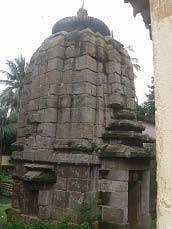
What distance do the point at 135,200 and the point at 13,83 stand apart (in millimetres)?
27009

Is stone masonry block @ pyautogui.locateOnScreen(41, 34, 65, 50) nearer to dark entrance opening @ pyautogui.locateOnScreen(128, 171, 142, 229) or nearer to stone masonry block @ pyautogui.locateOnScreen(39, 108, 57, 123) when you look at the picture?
stone masonry block @ pyautogui.locateOnScreen(39, 108, 57, 123)

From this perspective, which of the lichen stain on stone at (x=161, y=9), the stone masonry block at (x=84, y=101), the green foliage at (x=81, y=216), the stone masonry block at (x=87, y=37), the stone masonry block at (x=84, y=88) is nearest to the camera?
the lichen stain on stone at (x=161, y=9)

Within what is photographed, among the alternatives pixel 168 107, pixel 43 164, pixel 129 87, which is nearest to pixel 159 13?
pixel 168 107

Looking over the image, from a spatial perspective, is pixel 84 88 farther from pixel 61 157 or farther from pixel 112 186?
pixel 112 186

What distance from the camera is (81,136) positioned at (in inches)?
273

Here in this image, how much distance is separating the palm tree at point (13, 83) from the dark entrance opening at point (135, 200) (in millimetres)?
24820

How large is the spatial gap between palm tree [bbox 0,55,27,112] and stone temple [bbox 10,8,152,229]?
23941 mm

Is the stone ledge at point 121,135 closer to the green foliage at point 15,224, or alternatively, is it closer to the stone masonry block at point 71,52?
the stone masonry block at point 71,52

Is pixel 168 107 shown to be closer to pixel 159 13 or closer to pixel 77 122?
pixel 159 13

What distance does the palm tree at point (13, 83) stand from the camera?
31844mm

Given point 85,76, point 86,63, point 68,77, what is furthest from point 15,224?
point 86,63

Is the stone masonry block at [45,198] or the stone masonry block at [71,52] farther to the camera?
the stone masonry block at [71,52]

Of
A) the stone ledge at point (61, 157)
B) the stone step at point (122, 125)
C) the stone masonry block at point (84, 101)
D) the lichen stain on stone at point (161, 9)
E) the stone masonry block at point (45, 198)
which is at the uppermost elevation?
the stone masonry block at point (84, 101)

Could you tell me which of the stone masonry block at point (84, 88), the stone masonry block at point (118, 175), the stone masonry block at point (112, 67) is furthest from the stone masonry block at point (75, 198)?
the stone masonry block at point (112, 67)
